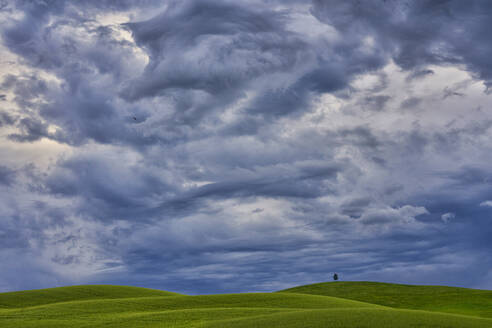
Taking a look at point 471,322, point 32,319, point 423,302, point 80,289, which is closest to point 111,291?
point 80,289

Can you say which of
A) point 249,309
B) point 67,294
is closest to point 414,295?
point 249,309

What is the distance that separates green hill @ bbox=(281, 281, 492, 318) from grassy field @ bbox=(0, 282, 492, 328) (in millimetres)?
110

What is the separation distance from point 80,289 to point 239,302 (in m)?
28.8

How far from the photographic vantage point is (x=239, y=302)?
48.8 meters

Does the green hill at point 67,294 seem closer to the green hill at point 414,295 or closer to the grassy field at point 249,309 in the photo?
the grassy field at point 249,309

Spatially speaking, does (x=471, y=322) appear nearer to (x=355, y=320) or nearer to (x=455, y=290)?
(x=355, y=320)

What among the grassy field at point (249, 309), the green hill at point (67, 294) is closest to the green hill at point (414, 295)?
the grassy field at point (249, 309)

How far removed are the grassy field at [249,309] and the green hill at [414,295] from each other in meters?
0.11

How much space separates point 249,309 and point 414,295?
46.9m

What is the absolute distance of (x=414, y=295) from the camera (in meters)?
75.2

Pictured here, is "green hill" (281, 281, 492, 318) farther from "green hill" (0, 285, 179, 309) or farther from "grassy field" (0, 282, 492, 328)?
"green hill" (0, 285, 179, 309)

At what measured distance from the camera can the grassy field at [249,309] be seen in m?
28.3

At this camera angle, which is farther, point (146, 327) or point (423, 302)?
point (423, 302)

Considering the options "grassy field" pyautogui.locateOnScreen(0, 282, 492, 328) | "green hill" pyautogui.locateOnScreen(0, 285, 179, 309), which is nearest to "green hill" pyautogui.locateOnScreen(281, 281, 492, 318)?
"grassy field" pyautogui.locateOnScreen(0, 282, 492, 328)
